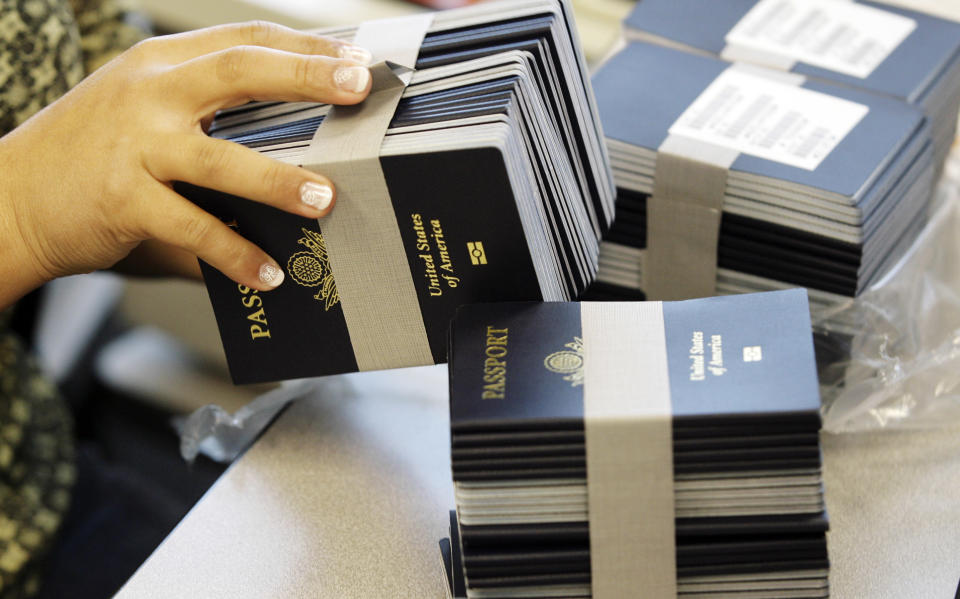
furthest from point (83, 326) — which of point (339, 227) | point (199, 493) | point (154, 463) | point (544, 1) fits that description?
point (544, 1)

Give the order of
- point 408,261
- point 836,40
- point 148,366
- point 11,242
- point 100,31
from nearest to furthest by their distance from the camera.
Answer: point 408,261, point 11,242, point 836,40, point 100,31, point 148,366

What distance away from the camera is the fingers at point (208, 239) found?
738 millimetres

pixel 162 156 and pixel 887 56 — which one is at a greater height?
pixel 162 156

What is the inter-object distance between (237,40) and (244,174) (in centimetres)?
17

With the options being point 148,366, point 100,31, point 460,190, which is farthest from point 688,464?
point 148,366

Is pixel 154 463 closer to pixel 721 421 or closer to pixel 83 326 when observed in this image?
pixel 83 326

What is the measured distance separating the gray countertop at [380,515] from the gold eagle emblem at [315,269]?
0.66ft

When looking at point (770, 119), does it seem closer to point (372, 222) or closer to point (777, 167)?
point (777, 167)

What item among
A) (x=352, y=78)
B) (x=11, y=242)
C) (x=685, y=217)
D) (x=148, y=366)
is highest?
(x=352, y=78)

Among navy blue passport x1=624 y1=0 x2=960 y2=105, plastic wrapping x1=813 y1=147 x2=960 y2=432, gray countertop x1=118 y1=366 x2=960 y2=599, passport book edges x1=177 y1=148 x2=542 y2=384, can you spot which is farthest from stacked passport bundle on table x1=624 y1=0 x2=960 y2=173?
passport book edges x1=177 y1=148 x2=542 y2=384

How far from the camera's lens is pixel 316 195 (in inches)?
27.3

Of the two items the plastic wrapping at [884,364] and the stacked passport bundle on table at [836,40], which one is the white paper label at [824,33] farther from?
→ the plastic wrapping at [884,364]

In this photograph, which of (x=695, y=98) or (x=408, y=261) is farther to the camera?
(x=695, y=98)

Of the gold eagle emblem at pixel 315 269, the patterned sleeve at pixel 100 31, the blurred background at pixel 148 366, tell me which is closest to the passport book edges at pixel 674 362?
the gold eagle emblem at pixel 315 269
